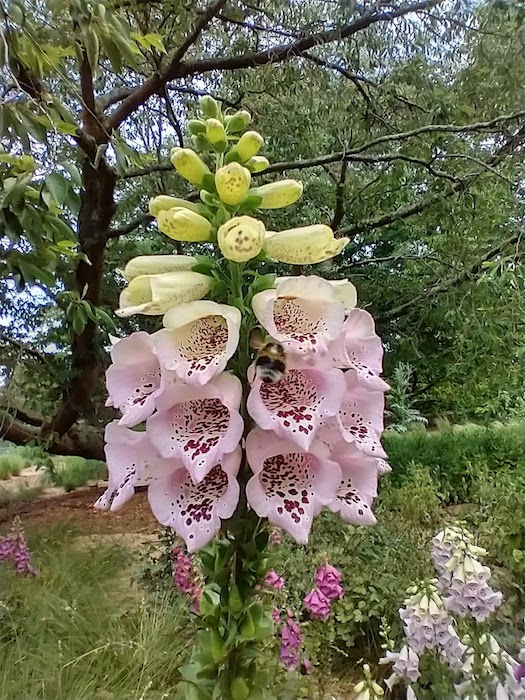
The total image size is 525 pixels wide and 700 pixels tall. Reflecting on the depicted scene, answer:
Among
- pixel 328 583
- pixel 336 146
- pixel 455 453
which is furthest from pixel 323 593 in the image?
pixel 455 453

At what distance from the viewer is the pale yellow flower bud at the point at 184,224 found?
24.2 inches

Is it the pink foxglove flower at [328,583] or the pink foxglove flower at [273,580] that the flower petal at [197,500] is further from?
the pink foxglove flower at [328,583]

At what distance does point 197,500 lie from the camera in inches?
21.9

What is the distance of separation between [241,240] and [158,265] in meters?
0.12

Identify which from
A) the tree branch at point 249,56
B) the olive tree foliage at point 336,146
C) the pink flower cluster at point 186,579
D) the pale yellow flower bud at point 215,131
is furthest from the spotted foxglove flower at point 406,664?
the tree branch at point 249,56

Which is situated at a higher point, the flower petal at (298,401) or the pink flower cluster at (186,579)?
the flower petal at (298,401)

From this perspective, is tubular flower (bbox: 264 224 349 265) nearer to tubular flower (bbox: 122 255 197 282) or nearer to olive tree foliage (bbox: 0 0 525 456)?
tubular flower (bbox: 122 255 197 282)

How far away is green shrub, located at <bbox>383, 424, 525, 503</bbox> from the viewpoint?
4641mm

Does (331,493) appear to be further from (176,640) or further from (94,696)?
(176,640)

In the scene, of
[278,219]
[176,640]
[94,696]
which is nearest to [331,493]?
[94,696]

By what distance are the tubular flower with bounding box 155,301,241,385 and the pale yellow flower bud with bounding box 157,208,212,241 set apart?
79 millimetres

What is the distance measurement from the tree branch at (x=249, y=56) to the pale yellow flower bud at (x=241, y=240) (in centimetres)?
256

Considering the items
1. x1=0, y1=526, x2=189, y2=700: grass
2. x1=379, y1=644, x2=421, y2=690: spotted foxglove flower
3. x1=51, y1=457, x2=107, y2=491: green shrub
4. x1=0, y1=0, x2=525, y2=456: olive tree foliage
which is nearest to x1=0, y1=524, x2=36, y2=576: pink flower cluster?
x1=0, y1=526, x2=189, y2=700: grass

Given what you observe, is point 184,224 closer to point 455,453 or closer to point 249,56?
point 249,56
